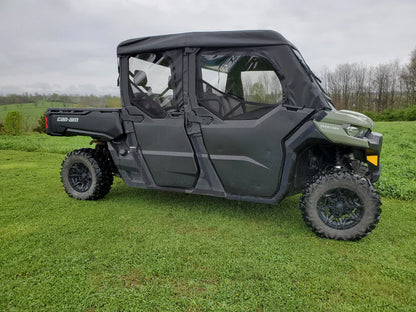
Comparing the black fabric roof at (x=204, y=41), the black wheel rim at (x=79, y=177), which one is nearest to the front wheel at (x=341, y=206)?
the black fabric roof at (x=204, y=41)

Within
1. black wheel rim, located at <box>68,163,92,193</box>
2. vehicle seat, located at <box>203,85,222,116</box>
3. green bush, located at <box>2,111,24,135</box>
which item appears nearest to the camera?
vehicle seat, located at <box>203,85,222,116</box>

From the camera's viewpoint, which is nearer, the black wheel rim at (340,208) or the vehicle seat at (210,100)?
the black wheel rim at (340,208)

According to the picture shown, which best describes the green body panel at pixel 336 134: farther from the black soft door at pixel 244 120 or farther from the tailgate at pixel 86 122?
the tailgate at pixel 86 122

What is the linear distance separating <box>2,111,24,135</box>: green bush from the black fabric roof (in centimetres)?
1670

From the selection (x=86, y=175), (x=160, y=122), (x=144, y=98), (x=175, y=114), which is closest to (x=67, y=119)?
(x=86, y=175)

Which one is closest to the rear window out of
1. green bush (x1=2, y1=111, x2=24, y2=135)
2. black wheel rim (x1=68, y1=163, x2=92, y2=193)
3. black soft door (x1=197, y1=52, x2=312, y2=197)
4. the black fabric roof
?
black soft door (x1=197, y1=52, x2=312, y2=197)

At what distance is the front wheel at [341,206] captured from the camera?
2.95 meters

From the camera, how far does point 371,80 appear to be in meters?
43.6

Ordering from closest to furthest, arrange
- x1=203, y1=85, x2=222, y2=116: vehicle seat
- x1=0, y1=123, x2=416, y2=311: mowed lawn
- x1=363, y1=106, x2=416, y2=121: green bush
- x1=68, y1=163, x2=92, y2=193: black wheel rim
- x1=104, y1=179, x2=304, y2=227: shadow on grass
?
x1=0, y1=123, x2=416, y2=311: mowed lawn < x1=203, y1=85, x2=222, y2=116: vehicle seat < x1=104, y1=179, x2=304, y2=227: shadow on grass < x1=68, y1=163, x2=92, y2=193: black wheel rim < x1=363, y1=106, x2=416, y2=121: green bush

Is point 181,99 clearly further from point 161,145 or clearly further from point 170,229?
point 170,229

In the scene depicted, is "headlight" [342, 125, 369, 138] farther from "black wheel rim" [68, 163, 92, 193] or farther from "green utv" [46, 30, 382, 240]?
"black wheel rim" [68, 163, 92, 193]

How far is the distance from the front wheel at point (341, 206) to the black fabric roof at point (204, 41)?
1478 mm

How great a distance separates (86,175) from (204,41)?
2.56m

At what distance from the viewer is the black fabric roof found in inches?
124
